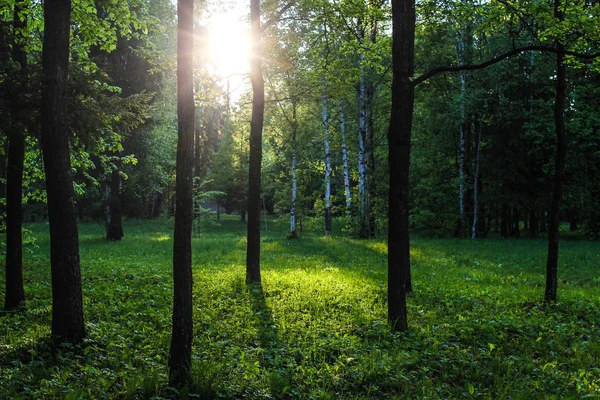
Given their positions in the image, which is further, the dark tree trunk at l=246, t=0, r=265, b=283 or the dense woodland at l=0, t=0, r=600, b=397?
the dark tree trunk at l=246, t=0, r=265, b=283

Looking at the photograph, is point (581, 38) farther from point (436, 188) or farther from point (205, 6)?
point (436, 188)

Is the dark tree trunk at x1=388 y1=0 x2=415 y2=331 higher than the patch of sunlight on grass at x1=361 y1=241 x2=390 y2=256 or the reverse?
higher

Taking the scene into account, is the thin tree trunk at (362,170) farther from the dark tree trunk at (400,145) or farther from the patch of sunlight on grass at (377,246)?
the dark tree trunk at (400,145)

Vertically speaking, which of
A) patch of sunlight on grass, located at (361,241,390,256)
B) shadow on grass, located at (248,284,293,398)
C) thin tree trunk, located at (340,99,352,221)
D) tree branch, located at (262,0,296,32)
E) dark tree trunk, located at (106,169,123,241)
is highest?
tree branch, located at (262,0,296,32)

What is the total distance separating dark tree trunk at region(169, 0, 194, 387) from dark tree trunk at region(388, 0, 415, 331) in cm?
373

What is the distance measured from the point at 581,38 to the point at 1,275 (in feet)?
51.7

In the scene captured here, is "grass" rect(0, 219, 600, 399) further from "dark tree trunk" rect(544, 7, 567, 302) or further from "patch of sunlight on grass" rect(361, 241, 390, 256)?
"patch of sunlight on grass" rect(361, 241, 390, 256)

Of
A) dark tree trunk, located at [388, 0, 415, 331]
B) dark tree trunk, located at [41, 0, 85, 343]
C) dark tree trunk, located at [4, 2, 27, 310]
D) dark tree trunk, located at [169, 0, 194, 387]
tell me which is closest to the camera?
dark tree trunk, located at [169, 0, 194, 387]

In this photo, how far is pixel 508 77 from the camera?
2553 centimetres

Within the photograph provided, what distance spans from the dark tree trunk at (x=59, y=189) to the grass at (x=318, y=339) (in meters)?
0.47

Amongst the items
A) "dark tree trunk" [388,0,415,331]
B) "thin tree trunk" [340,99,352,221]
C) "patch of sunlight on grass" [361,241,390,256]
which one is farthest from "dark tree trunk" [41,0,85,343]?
"thin tree trunk" [340,99,352,221]

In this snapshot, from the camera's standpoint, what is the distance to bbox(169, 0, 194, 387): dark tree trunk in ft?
17.5

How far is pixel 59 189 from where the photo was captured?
6734 millimetres

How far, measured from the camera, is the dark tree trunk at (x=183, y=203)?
5.34m
